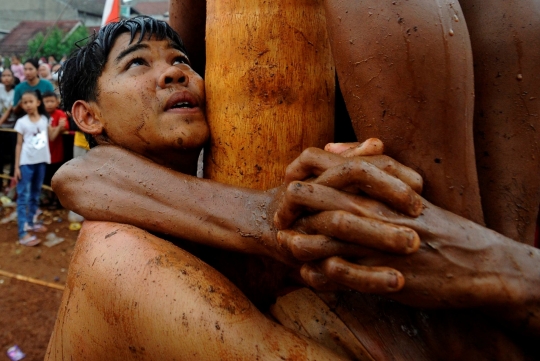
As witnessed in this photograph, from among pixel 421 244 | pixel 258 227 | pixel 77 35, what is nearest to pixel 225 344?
pixel 258 227

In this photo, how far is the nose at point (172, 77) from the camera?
4.91ft

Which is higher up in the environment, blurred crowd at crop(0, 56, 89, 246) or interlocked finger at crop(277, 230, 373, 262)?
interlocked finger at crop(277, 230, 373, 262)

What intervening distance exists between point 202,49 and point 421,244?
1.52 metres

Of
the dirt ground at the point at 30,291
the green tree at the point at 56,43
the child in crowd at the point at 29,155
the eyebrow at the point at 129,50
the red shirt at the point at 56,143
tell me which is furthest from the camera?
the green tree at the point at 56,43

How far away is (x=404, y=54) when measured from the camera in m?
0.97

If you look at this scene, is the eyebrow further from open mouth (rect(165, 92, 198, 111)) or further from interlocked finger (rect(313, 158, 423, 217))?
interlocked finger (rect(313, 158, 423, 217))

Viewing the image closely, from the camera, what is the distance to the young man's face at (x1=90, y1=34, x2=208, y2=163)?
1452mm

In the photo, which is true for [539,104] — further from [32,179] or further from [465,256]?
[32,179]

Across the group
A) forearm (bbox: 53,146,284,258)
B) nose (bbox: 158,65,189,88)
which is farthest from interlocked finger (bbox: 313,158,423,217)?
nose (bbox: 158,65,189,88)

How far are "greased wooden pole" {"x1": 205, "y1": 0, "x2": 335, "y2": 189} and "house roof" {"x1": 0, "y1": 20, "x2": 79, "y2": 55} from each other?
3327 centimetres

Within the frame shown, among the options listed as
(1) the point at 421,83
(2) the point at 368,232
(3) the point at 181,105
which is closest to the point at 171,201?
(3) the point at 181,105

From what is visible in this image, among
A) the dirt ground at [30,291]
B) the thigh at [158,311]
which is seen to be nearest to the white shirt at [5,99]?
the dirt ground at [30,291]

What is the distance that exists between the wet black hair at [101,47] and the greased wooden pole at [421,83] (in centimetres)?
91

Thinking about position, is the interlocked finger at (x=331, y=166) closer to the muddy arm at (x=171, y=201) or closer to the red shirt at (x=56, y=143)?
the muddy arm at (x=171, y=201)
